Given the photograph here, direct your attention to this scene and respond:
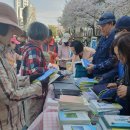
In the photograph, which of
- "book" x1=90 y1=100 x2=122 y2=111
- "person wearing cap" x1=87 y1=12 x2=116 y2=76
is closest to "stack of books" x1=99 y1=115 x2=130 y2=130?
"book" x1=90 y1=100 x2=122 y2=111

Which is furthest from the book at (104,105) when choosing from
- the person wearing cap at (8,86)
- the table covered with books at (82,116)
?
the person wearing cap at (8,86)

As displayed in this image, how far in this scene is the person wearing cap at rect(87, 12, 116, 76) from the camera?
3.39 meters

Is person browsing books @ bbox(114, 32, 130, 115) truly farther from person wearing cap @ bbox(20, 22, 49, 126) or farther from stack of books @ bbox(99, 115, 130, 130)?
person wearing cap @ bbox(20, 22, 49, 126)

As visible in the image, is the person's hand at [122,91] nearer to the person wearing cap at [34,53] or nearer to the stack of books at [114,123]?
the stack of books at [114,123]

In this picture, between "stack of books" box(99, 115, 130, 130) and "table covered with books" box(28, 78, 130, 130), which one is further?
"table covered with books" box(28, 78, 130, 130)

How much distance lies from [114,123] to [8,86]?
2.29 ft

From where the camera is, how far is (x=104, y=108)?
2084 millimetres

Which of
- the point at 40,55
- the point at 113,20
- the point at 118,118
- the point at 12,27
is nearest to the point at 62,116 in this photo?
the point at 118,118

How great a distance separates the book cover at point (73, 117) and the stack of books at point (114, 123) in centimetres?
15

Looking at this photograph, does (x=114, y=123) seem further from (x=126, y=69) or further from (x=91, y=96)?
(x=91, y=96)

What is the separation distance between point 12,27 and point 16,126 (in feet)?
2.30

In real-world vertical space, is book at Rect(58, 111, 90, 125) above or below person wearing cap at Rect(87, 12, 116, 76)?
below

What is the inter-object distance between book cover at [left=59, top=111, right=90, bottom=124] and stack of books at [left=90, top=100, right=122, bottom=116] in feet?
0.28

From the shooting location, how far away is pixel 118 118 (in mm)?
1771
